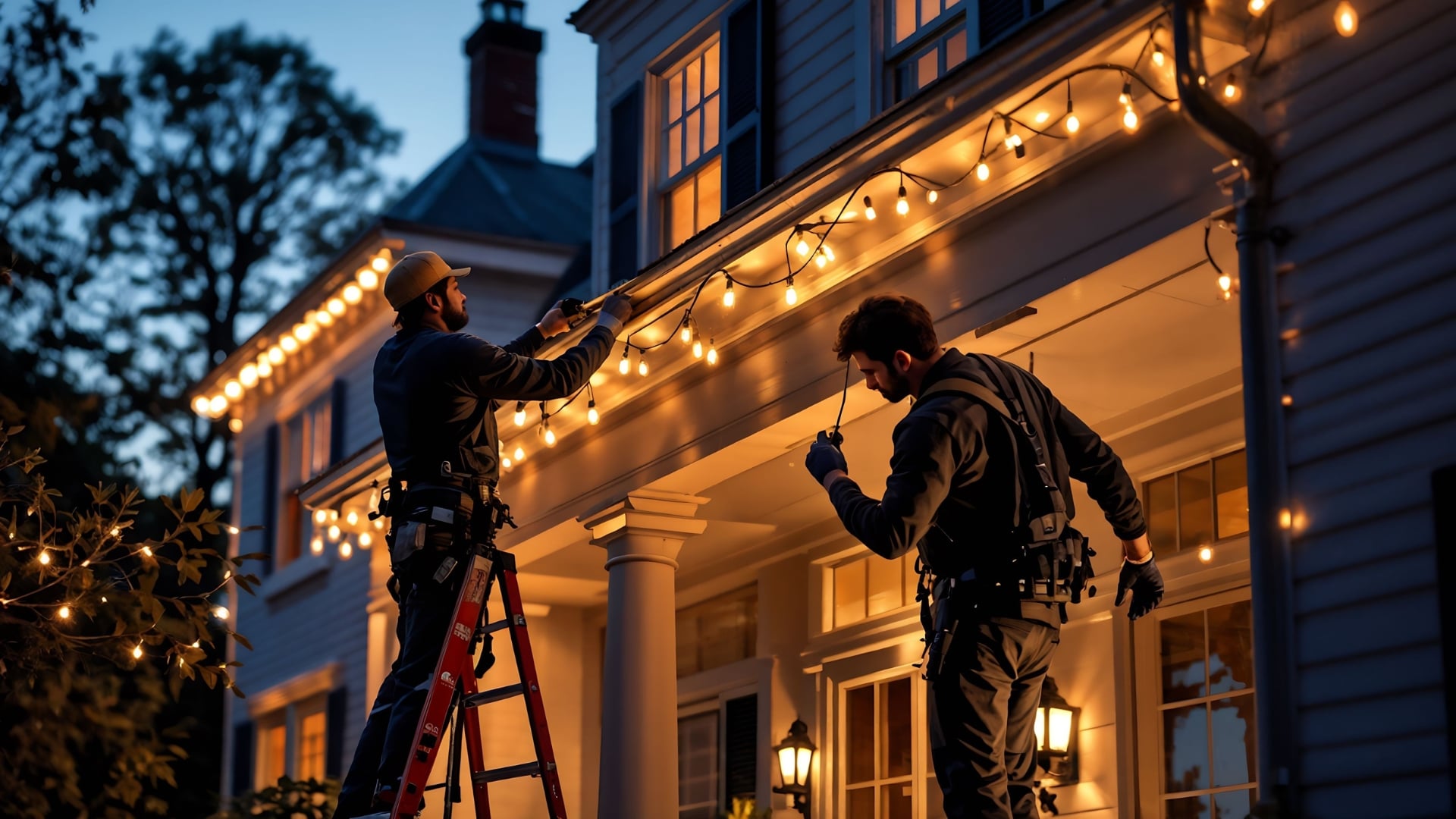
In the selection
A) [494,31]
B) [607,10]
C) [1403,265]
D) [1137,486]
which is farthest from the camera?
[494,31]

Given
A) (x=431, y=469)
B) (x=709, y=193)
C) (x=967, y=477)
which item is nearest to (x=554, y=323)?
(x=431, y=469)

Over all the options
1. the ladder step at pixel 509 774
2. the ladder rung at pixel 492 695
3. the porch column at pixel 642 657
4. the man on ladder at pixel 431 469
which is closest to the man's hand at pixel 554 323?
the man on ladder at pixel 431 469

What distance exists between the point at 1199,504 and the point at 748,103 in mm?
3320

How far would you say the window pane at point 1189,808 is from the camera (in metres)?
7.62

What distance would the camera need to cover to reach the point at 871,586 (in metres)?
10.0

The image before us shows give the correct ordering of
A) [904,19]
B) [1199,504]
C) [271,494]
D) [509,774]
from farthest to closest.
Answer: [271,494], [904,19], [1199,504], [509,774]

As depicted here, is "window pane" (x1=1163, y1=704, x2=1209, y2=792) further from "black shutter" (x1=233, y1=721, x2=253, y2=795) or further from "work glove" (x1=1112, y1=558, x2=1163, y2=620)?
"black shutter" (x1=233, y1=721, x2=253, y2=795)

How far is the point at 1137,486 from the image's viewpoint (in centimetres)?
822

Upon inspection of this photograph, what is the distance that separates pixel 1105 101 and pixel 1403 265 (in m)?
1.33

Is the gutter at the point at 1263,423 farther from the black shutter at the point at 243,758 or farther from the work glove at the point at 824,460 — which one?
the black shutter at the point at 243,758

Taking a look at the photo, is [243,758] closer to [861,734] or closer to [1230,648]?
[861,734]

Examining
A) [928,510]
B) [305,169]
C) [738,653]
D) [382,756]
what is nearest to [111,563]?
[382,756]

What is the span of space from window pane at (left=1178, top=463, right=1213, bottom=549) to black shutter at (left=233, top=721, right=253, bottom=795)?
33.6ft

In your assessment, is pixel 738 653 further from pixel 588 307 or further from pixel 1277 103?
pixel 1277 103
